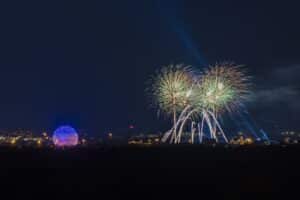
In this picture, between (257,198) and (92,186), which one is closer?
(257,198)

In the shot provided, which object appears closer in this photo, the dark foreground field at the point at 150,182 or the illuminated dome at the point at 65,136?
the dark foreground field at the point at 150,182

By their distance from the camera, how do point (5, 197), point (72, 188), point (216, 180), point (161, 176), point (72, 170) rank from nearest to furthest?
1. point (5, 197)
2. point (72, 188)
3. point (216, 180)
4. point (161, 176)
5. point (72, 170)

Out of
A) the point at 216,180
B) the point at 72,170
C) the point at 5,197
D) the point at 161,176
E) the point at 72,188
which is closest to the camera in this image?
the point at 5,197

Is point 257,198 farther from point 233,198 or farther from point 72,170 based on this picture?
point 72,170

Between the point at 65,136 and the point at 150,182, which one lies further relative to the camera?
the point at 65,136

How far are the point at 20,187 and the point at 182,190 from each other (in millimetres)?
→ 9492

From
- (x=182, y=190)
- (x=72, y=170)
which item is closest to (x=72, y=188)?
(x=182, y=190)

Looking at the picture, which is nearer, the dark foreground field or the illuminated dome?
the dark foreground field

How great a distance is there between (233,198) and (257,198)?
48.8 inches

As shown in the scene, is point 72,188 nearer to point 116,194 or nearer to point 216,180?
point 116,194

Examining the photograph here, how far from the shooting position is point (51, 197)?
26.2 meters

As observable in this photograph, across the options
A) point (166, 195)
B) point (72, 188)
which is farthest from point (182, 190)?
point (72, 188)

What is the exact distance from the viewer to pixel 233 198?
1026 inches

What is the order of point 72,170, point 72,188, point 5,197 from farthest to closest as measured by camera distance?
point 72,170 → point 72,188 → point 5,197
